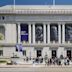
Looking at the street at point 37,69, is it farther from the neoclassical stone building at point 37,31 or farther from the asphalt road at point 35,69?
the neoclassical stone building at point 37,31

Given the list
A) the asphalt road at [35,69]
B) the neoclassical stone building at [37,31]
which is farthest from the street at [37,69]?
the neoclassical stone building at [37,31]

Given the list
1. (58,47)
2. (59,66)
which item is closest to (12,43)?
(58,47)

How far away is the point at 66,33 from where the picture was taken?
8725cm

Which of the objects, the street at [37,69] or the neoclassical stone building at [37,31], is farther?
the neoclassical stone building at [37,31]

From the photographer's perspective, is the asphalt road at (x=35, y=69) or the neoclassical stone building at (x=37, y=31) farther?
the neoclassical stone building at (x=37, y=31)

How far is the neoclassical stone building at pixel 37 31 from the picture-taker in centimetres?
8519

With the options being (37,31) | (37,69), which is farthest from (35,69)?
(37,31)

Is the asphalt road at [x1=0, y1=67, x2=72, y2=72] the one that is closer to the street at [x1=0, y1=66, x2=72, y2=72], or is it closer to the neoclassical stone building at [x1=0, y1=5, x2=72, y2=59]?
the street at [x1=0, y1=66, x2=72, y2=72]

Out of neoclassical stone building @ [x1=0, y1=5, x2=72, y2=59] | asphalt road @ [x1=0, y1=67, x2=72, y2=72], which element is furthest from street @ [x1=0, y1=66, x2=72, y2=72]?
neoclassical stone building @ [x1=0, y1=5, x2=72, y2=59]

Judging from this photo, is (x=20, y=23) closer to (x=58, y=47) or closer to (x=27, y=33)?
(x=27, y=33)

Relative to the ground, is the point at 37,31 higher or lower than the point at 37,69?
lower

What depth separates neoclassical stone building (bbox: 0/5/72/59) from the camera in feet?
279

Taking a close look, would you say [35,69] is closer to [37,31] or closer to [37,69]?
[37,69]

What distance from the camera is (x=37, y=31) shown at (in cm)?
8738
